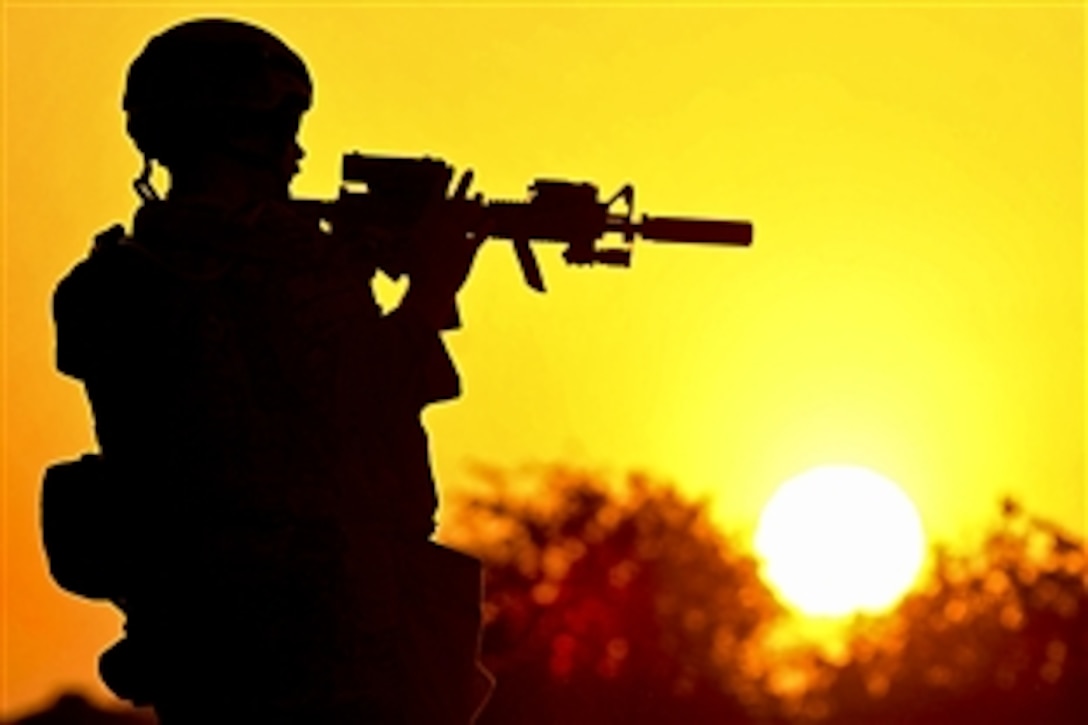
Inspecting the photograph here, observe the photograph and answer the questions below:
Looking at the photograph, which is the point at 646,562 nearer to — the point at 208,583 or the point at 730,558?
the point at 730,558

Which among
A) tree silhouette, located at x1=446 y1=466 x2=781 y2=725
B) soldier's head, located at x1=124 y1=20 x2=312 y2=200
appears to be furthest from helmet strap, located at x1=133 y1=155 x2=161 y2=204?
tree silhouette, located at x1=446 y1=466 x2=781 y2=725

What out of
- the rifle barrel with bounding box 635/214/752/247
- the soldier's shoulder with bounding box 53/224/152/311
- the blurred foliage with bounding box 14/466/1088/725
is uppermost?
the blurred foliage with bounding box 14/466/1088/725

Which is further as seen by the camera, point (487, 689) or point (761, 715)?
point (761, 715)

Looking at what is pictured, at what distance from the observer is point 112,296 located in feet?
42.2

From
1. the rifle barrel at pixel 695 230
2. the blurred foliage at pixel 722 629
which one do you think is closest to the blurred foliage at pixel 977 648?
the blurred foliage at pixel 722 629

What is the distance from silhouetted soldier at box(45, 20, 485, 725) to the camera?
1270 cm

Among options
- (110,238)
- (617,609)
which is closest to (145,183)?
(110,238)

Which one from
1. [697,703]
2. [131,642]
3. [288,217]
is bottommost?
[131,642]

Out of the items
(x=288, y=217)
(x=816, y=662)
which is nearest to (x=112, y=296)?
(x=288, y=217)

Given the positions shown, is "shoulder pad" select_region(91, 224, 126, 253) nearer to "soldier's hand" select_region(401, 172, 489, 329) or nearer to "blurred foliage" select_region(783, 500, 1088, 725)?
"soldier's hand" select_region(401, 172, 489, 329)

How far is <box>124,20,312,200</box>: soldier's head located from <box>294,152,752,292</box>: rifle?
15.9 inches

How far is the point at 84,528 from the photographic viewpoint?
12.9 meters

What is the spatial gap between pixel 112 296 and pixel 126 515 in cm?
54

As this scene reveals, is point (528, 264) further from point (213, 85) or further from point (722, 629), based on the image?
point (722, 629)
